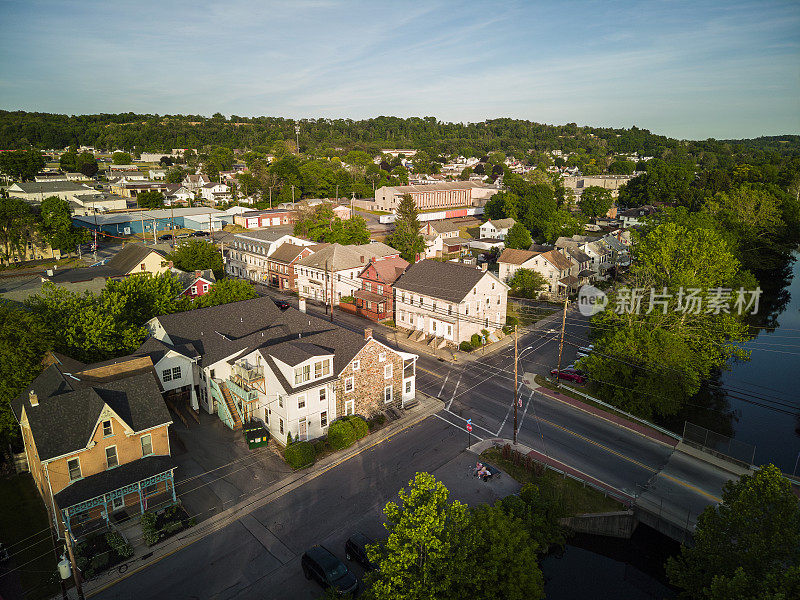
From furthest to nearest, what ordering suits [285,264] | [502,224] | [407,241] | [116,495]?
[502,224]
[407,241]
[285,264]
[116,495]

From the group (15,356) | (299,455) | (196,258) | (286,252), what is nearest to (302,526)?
(299,455)

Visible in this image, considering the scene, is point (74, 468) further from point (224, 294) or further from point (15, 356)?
point (224, 294)

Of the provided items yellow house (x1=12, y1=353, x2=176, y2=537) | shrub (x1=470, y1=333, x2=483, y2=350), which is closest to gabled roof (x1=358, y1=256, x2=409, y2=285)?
shrub (x1=470, y1=333, x2=483, y2=350)

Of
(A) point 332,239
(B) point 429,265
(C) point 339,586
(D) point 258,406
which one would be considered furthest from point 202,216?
(C) point 339,586

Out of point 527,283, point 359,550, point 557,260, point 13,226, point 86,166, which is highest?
point 86,166

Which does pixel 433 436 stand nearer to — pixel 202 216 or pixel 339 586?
pixel 339 586

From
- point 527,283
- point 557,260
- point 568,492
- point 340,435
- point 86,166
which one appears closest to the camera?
point 568,492
